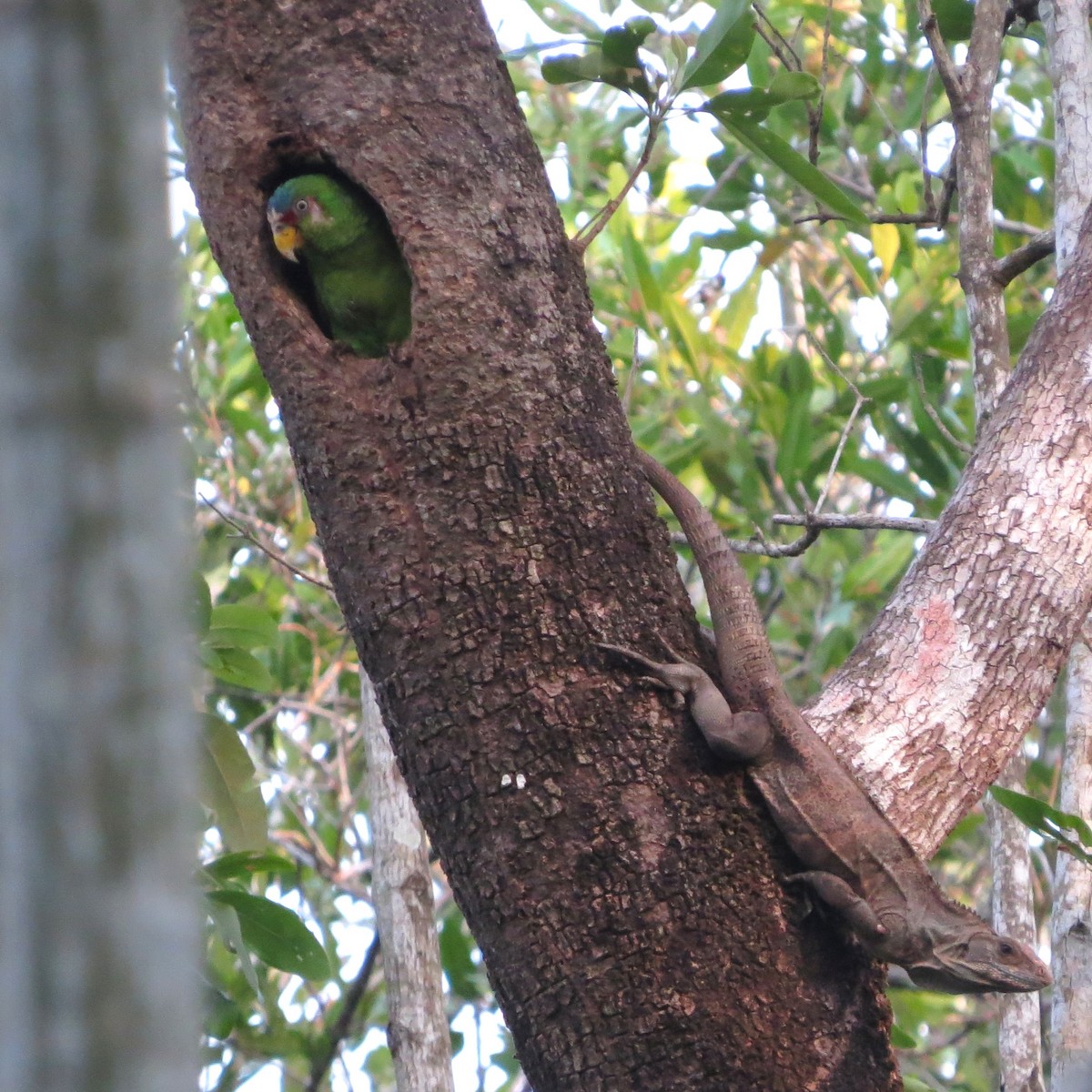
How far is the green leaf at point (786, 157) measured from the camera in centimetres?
259

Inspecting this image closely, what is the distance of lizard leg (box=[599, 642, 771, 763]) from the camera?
1960 millimetres

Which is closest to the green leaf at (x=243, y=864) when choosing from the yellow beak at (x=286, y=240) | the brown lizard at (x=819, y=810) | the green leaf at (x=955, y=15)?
the brown lizard at (x=819, y=810)

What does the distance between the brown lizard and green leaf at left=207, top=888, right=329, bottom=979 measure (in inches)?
48.0

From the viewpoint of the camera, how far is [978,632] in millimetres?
2217

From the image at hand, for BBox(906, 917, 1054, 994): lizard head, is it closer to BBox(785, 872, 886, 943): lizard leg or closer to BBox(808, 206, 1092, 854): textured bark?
BBox(808, 206, 1092, 854): textured bark

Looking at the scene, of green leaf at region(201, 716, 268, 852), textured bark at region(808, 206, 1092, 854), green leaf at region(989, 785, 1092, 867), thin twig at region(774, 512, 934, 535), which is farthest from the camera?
green leaf at region(201, 716, 268, 852)

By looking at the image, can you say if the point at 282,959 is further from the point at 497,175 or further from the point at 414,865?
the point at 497,175

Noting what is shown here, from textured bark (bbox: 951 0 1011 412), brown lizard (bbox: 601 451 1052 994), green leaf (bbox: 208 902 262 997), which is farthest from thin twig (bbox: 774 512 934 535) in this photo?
green leaf (bbox: 208 902 262 997)

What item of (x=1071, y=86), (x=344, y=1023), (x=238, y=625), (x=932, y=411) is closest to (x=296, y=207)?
(x=238, y=625)

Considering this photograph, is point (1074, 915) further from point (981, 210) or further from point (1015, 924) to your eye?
point (981, 210)

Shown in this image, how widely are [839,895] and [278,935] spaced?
154cm

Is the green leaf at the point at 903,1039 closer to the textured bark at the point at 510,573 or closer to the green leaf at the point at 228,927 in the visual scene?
the textured bark at the point at 510,573

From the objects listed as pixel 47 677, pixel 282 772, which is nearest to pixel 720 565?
pixel 47 677

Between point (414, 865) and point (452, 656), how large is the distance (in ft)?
4.66
